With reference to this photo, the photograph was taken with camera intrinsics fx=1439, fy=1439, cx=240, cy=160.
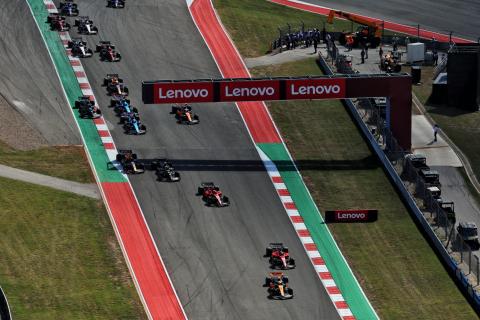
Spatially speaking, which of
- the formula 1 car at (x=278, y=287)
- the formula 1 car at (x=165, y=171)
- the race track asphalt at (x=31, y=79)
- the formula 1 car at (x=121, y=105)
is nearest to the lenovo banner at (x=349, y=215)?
the formula 1 car at (x=278, y=287)

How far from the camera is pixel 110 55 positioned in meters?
90.8

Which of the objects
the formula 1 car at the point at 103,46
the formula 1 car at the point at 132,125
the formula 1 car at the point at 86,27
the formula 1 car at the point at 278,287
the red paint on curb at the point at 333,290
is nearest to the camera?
the formula 1 car at the point at 278,287

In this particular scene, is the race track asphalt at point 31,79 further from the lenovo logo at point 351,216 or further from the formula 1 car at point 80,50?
the lenovo logo at point 351,216

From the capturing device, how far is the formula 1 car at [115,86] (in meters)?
86.2

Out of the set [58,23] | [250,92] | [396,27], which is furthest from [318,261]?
[396,27]

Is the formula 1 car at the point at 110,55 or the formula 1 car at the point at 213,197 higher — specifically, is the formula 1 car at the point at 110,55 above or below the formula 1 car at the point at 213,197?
above

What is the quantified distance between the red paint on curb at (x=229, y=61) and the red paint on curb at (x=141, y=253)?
10786 mm

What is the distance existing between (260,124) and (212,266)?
18023 millimetres

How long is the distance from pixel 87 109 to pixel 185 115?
5710 millimetres

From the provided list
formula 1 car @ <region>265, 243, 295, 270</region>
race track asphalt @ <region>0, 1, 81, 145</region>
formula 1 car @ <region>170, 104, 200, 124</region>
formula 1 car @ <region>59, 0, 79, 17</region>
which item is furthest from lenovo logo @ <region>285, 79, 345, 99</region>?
formula 1 car @ <region>59, 0, 79, 17</region>

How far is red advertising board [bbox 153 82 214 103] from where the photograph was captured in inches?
3100

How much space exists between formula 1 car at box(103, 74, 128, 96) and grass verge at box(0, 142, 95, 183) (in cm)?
737

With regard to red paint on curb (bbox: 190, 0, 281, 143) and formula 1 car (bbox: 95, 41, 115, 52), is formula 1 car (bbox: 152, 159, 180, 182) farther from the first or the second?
formula 1 car (bbox: 95, 41, 115, 52)

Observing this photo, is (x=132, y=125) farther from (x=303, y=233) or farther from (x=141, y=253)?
(x=303, y=233)
